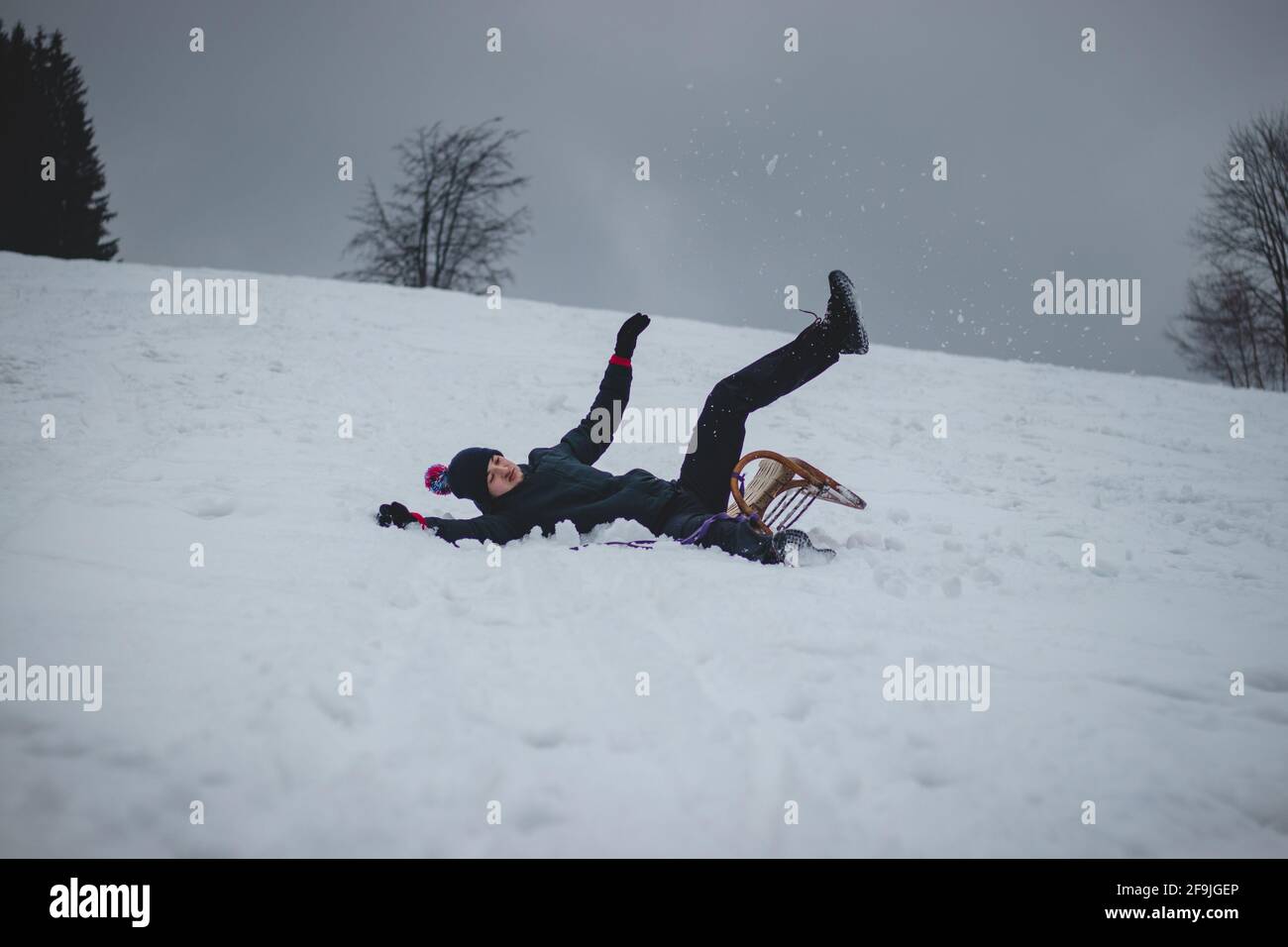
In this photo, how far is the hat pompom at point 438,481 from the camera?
3834mm

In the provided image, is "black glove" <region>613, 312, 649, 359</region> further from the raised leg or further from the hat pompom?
the hat pompom

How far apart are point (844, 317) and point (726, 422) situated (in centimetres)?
81

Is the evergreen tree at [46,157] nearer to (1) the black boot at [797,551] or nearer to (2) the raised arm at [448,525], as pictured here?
(2) the raised arm at [448,525]

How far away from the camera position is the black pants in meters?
3.37

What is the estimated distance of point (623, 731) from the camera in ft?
5.27

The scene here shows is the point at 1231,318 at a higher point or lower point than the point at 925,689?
higher

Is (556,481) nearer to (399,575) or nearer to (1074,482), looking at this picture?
(399,575)

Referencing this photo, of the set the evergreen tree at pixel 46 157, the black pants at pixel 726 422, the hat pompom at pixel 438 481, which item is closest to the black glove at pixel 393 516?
the hat pompom at pixel 438 481

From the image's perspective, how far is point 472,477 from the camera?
12.0 ft

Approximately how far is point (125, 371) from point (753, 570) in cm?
576

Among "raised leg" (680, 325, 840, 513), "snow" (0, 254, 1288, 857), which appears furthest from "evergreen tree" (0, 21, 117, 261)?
"raised leg" (680, 325, 840, 513)

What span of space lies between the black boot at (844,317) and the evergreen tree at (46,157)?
932 inches

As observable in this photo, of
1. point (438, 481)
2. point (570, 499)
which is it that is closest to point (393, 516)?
point (438, 481)
